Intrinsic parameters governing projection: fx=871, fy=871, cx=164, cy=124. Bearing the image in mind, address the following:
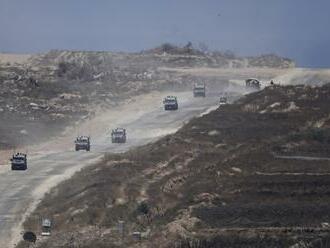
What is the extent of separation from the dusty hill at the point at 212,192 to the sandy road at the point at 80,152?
2023 millimetres

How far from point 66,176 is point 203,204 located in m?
23.6

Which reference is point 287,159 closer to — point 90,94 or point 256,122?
point 256,122

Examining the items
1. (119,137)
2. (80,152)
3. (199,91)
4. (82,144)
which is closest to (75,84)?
(199,91)

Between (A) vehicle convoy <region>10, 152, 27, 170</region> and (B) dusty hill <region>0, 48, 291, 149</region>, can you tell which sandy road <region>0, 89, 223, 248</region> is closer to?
(A) vehicle convoy <region>10, 152, 27, 170</region>

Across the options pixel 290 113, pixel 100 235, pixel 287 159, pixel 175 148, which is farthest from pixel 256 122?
pixel 100 235

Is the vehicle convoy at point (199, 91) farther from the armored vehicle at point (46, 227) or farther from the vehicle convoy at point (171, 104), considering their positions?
the armored vehicle at point (46, 227)

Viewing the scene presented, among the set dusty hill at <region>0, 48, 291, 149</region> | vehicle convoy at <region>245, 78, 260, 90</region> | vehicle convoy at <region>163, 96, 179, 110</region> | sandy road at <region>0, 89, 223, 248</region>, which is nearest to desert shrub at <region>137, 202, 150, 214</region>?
sandy road at <region>0, 89, 223, 248</region>

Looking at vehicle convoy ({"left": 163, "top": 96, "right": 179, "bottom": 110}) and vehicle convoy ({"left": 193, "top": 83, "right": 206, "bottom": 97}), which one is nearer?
vehicle convoy ({"left": 163, "top": 96, "right": 179, "bottom": 110})

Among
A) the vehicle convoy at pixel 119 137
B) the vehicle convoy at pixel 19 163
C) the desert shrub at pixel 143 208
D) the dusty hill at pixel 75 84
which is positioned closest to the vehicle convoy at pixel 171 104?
the dusty hill at pixel 75 84

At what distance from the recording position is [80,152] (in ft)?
293

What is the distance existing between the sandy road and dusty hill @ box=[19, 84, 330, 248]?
2.02 m

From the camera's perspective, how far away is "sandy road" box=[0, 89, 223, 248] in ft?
209

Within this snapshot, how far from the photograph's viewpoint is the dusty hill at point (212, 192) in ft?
157

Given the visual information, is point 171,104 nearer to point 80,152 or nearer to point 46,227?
point 80,152
